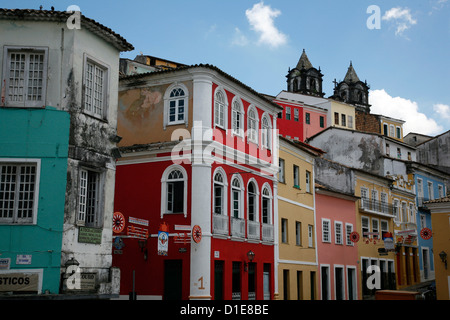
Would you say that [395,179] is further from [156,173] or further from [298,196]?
[156,173]

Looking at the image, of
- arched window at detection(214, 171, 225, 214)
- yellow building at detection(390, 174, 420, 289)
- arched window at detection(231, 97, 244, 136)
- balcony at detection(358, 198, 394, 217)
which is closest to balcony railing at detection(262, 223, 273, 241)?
arched window at detection(214, 171, 225, 214)

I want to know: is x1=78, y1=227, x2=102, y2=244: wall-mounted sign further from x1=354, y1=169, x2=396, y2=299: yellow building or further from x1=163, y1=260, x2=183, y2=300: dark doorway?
x1=354, y1=169, x2=396, y2=299: yellow building

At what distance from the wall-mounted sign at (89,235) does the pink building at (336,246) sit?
19.4 m

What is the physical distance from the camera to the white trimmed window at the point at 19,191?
16750 millimetres

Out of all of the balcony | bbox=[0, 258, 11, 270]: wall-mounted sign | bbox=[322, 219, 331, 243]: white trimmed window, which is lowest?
bbox=[0, 258, 11, 270]: wall-mounted sign

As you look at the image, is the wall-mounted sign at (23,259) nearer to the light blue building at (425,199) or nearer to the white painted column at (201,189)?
the white painted column at (201,189)

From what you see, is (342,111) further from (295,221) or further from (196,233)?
(196,233)

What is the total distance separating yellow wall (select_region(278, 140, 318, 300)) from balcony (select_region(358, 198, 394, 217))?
23.4ft

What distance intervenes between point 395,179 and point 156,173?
88.2ft

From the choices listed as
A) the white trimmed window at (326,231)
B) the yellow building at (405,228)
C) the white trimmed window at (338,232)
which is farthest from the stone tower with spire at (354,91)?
the white trimmed window at (326,231)

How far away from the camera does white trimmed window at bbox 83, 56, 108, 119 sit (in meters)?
18.5

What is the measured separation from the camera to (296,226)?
33188 mm
